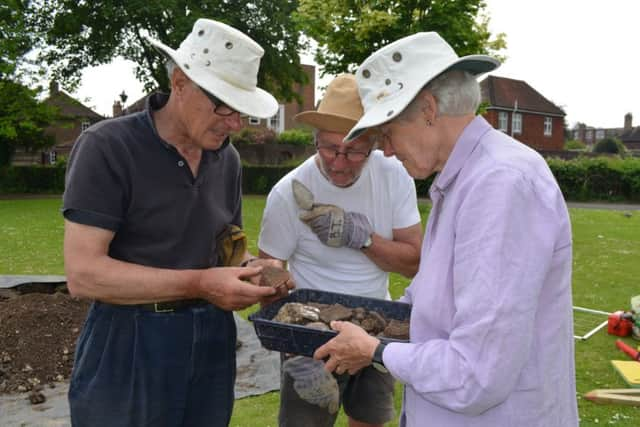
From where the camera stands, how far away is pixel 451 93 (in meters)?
1.74

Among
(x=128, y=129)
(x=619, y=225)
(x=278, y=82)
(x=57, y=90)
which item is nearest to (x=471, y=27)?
(x=619, y=225)

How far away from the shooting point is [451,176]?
5.64 ft

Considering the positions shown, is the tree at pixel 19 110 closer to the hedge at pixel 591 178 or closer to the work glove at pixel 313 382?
the hedge at pixel 591 178

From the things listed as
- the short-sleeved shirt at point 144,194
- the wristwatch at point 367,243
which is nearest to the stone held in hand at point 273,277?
the short-sleeved shirt at point 144,194

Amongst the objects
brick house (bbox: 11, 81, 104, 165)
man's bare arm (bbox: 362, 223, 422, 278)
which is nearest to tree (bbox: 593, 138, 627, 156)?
brick house (bbox: 11, 81, 104, 165)

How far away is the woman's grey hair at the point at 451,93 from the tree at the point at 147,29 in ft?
72.1

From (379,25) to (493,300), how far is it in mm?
14156

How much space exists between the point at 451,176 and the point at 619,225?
Result: 17.4 metres

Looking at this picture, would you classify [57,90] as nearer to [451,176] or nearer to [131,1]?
[131,1]

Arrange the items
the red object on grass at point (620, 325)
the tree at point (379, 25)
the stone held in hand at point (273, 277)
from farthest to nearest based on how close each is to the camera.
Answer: the tree at point (379, 25)
the red object on grass at point (620, 325)
the stone held in hand at point (273, 277)

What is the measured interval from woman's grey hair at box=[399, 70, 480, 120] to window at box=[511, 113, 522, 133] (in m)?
45.3

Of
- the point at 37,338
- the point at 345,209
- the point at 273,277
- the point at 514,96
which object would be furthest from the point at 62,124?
the point at 514,96

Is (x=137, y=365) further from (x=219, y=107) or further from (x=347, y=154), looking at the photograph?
(x=347, y=154)

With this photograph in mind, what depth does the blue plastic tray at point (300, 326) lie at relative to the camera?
2139mm
